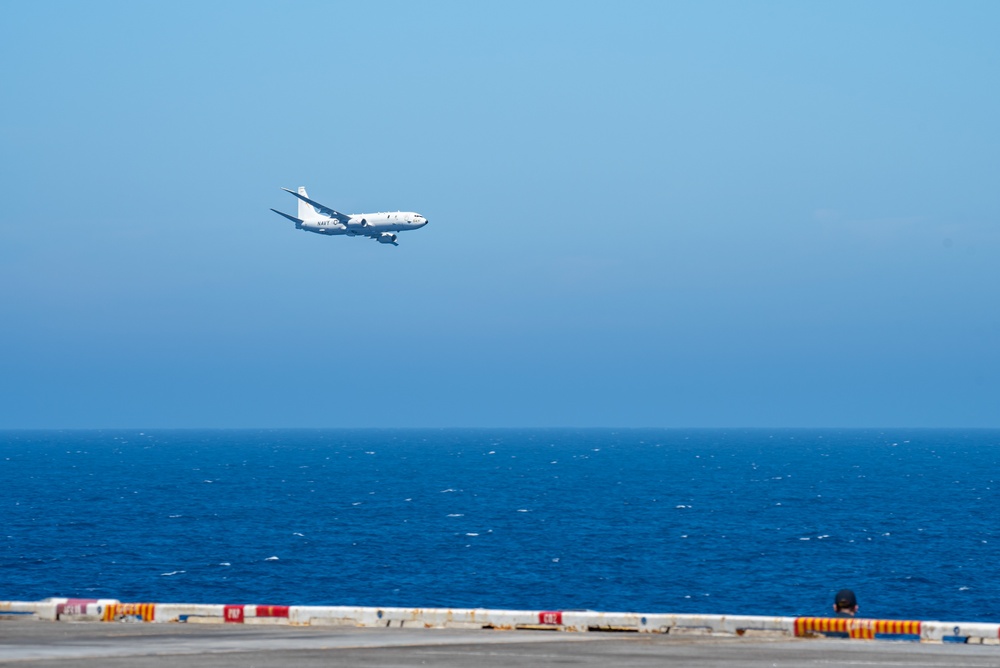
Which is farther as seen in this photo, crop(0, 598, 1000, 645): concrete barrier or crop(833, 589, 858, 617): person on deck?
crop(833, 589, 858, 617): person on deck

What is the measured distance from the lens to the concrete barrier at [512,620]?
101ft

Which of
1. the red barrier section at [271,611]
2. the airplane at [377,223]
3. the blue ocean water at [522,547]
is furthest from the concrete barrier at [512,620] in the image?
the airplane at [377,223]

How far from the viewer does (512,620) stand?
33.3 metres

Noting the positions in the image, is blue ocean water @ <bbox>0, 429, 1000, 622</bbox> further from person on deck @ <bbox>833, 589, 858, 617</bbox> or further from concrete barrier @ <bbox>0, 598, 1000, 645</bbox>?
person on deck @ <bbox>833, 589, 858, 617</bbox>

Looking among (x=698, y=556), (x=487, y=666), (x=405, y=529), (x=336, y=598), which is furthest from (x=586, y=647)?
(x=405, y=529)

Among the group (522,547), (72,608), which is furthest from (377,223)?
(72,608)

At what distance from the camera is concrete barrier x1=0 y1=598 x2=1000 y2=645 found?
30688 millimetres

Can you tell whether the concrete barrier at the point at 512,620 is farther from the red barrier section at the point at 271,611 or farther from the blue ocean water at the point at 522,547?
the blue ocean water at the point at 522,547

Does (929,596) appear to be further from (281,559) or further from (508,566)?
(281,559)

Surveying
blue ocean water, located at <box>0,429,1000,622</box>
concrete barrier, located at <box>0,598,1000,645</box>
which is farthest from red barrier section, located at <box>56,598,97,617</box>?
blue ocean water, located at <box>0,429,1000,622</box>

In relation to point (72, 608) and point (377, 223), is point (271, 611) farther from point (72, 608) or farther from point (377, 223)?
point (377, 223)

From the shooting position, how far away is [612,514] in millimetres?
129500

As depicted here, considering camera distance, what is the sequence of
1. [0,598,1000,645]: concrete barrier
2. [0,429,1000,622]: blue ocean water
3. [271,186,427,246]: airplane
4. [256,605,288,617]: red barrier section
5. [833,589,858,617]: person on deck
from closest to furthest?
1. [0,598,1000,645]: concrete barrier
2. [833,589,858,617]: person on deck
3. [256,605,288,617]: red barrier section
4. [0,429,1000,622]: blue ocean water
5. [271,186,427,246]: airplane

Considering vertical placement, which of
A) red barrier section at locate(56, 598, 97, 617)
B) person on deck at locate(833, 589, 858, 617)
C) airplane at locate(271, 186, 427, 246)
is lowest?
red barrier section at locate(56, 598, 97, 617)
